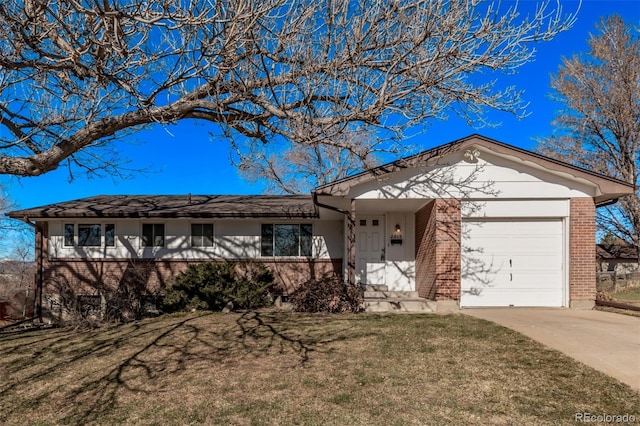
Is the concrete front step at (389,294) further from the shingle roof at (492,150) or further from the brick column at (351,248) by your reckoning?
the shingle roof at (492,150)

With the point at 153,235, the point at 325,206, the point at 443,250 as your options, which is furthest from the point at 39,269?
the point at 443,250

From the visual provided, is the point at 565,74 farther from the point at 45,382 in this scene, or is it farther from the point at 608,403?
the point at 45,382

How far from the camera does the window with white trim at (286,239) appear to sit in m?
14.7

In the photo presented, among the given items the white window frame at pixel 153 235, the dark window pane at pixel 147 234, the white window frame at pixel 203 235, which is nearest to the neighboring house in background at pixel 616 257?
the white window frame at pixel 203 235

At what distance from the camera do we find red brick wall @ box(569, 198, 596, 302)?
34.8ft

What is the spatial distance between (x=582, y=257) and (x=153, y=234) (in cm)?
1299

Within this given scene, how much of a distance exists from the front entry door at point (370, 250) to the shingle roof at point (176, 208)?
1.80 m

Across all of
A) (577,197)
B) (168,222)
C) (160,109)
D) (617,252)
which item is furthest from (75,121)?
(617,252)

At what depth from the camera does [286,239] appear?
14.8m

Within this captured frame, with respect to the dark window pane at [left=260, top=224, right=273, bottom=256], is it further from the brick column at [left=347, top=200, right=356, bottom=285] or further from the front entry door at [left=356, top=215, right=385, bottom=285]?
the brick column at [left=347, top=200, right=356, bottom=285]

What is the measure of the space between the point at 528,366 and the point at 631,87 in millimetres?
20469

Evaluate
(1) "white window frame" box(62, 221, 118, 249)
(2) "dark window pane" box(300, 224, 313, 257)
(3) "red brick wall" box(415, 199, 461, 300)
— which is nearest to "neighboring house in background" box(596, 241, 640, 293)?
(3) "red brick wall" box(415, 199, 461, 300)

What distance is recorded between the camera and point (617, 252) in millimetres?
25594

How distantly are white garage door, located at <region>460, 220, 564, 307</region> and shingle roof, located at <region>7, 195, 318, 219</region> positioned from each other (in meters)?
5.36
